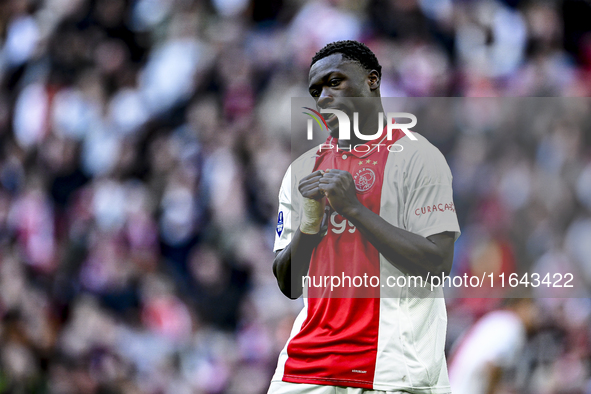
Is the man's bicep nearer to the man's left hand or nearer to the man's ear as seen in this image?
the man's left hand

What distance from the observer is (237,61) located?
7160 millimetres

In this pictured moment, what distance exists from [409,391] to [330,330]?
0.98 ft

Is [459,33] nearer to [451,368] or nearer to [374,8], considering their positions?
[374,8]

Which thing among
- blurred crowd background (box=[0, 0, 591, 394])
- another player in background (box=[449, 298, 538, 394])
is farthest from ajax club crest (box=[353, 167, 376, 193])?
blurred crowd background (box=[0, 0, 591, 394])

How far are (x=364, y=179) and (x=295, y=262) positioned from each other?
1.13 ft

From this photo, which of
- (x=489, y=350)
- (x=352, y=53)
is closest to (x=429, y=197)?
(x=352, y=53)

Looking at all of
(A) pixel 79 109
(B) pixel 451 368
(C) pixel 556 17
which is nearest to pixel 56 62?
(A) pixel 79 109

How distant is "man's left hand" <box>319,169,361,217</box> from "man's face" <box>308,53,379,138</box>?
0.26 meters

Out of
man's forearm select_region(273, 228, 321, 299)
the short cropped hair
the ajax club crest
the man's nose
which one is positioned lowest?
man's forearm select_region(273, 228, 321, 299)

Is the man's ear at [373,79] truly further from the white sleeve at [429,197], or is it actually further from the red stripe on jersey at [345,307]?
the white sleeve at [429,197]

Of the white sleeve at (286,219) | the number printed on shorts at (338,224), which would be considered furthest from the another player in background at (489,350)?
the number printed on shorts at (338,224)

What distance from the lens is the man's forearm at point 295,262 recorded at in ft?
7.15

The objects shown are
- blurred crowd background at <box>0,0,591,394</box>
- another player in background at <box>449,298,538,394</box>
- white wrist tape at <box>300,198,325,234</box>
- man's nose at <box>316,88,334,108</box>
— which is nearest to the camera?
white wrist tape at <box>300,198,325,234</box>

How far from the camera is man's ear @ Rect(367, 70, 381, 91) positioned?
227 centimetres
